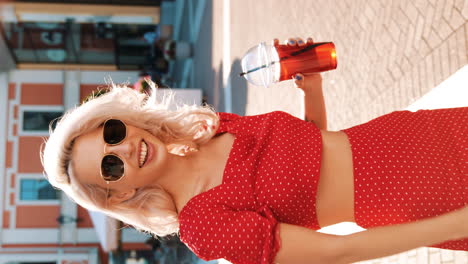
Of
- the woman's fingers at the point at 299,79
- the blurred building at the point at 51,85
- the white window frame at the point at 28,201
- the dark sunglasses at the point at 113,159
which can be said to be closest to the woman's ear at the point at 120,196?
the dark sunglasses at the point at 113,159

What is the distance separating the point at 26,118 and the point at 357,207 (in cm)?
1479

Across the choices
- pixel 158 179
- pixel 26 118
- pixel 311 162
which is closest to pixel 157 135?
pixel 158 179

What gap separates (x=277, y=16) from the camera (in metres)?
6.79

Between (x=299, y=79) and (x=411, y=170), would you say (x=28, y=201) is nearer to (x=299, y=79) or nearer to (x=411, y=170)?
(x=299, y=79)

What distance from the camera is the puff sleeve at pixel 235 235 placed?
183cm

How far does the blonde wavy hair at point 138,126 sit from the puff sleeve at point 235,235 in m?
0.38

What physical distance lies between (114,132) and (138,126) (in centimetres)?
16

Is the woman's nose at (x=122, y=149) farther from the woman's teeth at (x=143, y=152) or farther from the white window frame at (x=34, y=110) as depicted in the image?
the white window frame at (x=34, y=110)

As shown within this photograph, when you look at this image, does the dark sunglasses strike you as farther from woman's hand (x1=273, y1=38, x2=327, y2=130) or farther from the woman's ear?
woman's hand (x1=273, y1=38, x2=327, y2=130)

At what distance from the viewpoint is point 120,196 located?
2.31 meters

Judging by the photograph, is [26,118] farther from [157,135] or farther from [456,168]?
[456,168]

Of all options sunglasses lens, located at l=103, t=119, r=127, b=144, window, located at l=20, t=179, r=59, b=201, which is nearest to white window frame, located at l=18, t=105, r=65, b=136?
window, located at l=20, t=179, r=59, b=201

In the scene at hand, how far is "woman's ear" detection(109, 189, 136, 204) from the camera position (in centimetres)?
230

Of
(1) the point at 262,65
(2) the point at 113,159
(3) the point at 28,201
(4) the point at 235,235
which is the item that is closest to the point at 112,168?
(2) the point at 113,159
